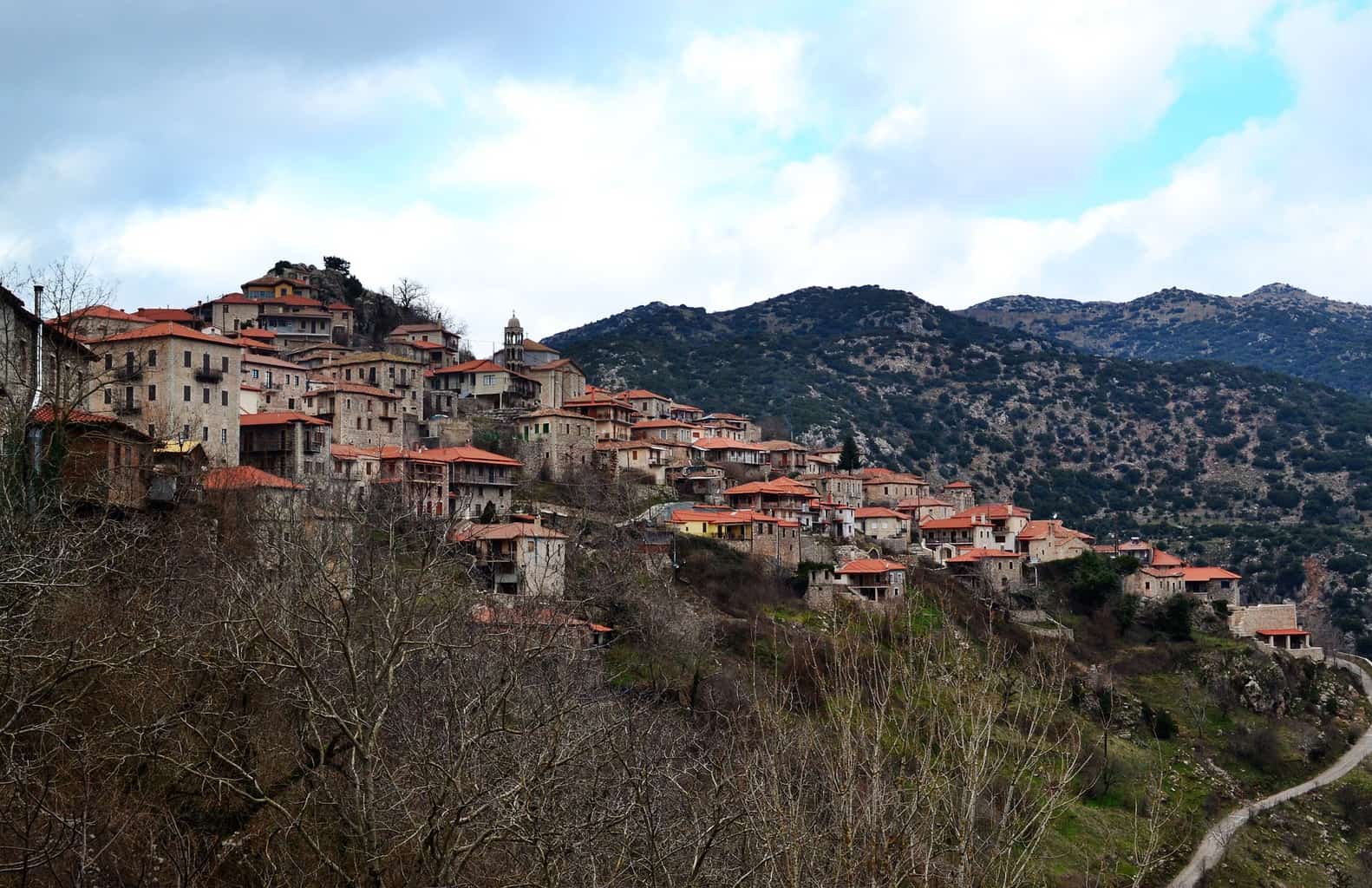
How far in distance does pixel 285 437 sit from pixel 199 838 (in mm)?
46493

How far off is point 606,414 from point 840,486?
715 inches

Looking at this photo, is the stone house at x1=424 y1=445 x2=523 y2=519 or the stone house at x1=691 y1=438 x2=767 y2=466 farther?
the stone house at x1=691 y1=438 x2=767 y2=466

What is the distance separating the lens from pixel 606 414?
86812mm

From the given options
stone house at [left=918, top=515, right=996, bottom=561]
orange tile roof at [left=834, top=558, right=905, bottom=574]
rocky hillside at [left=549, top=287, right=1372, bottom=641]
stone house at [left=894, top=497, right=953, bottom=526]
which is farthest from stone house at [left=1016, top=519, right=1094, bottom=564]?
rocky hillside at [left=549, top=287, right=1372, bottom=641]

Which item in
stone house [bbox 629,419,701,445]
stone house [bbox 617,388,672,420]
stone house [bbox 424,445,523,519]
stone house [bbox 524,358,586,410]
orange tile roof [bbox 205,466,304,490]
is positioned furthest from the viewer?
stone house [bbox 617,388,672,420]

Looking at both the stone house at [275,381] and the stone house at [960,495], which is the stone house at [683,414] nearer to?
the stone house at [960,495]

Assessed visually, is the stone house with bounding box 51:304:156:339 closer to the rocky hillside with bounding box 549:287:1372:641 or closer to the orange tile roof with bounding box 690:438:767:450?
the orange tile roof with bounding box 690:438:767:450

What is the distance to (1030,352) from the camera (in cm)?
19900

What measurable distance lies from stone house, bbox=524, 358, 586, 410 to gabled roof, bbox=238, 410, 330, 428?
24993mm

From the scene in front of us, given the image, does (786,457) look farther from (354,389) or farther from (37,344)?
(37,344)

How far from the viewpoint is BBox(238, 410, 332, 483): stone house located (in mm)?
62625

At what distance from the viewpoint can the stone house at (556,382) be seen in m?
90.5

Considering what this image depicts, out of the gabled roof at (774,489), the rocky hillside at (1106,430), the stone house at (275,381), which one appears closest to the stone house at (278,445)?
the stone house at (275,381)

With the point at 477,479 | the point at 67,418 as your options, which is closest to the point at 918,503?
the point at 477,479
